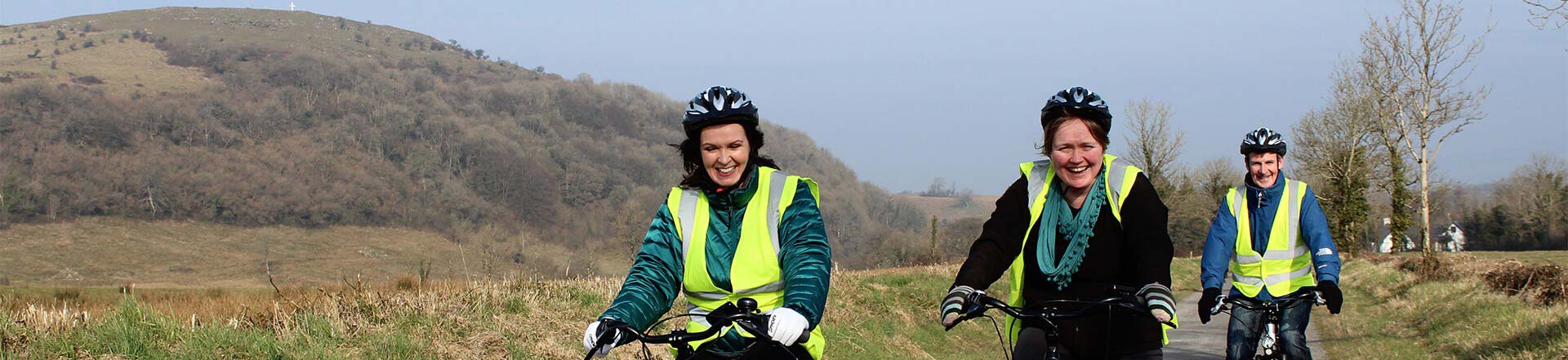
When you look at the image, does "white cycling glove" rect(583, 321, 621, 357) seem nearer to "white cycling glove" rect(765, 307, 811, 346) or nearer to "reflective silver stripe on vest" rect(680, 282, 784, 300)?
"reflective silver stripe on vest" rect(680, 282, 784, 300)

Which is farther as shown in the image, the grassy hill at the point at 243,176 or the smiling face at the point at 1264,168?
the grassy hill at the point at 243,176

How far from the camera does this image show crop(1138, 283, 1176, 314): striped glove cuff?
399 cm

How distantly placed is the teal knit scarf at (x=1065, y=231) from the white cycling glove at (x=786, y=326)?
4.32 feet

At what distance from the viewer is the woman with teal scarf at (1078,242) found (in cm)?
426

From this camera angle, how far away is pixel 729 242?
12.9ft

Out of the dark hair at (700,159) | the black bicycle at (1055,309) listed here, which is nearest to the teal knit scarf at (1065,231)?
the black bicycle at (1055,309)

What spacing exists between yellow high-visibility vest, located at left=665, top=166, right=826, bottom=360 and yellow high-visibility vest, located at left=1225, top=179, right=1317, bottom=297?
4534mm

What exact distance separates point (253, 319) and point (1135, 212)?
724cm

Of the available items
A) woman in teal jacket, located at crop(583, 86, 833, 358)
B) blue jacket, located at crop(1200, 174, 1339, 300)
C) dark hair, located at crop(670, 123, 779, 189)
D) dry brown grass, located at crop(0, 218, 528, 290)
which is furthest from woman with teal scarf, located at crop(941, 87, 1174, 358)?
dry brown grass, located at crop(0, 218, 528, 290)

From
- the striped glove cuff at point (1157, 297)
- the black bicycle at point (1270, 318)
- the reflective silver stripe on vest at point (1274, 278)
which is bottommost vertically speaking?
the black bicycle at point (1270, 318)

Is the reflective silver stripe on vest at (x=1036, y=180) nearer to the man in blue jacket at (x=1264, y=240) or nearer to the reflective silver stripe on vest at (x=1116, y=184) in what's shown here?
the reflective silver stripe on vest at (x=1116, y=184)

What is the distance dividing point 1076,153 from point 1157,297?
68 cm

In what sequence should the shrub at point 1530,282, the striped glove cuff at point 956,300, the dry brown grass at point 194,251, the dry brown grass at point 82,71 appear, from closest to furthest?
the striped glove cuff at point 956,300, the shrub at point 1530,282, the dry brown grass at point 194,251, the dry brown grass at point 82,71

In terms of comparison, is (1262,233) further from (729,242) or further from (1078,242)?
(729,242)
